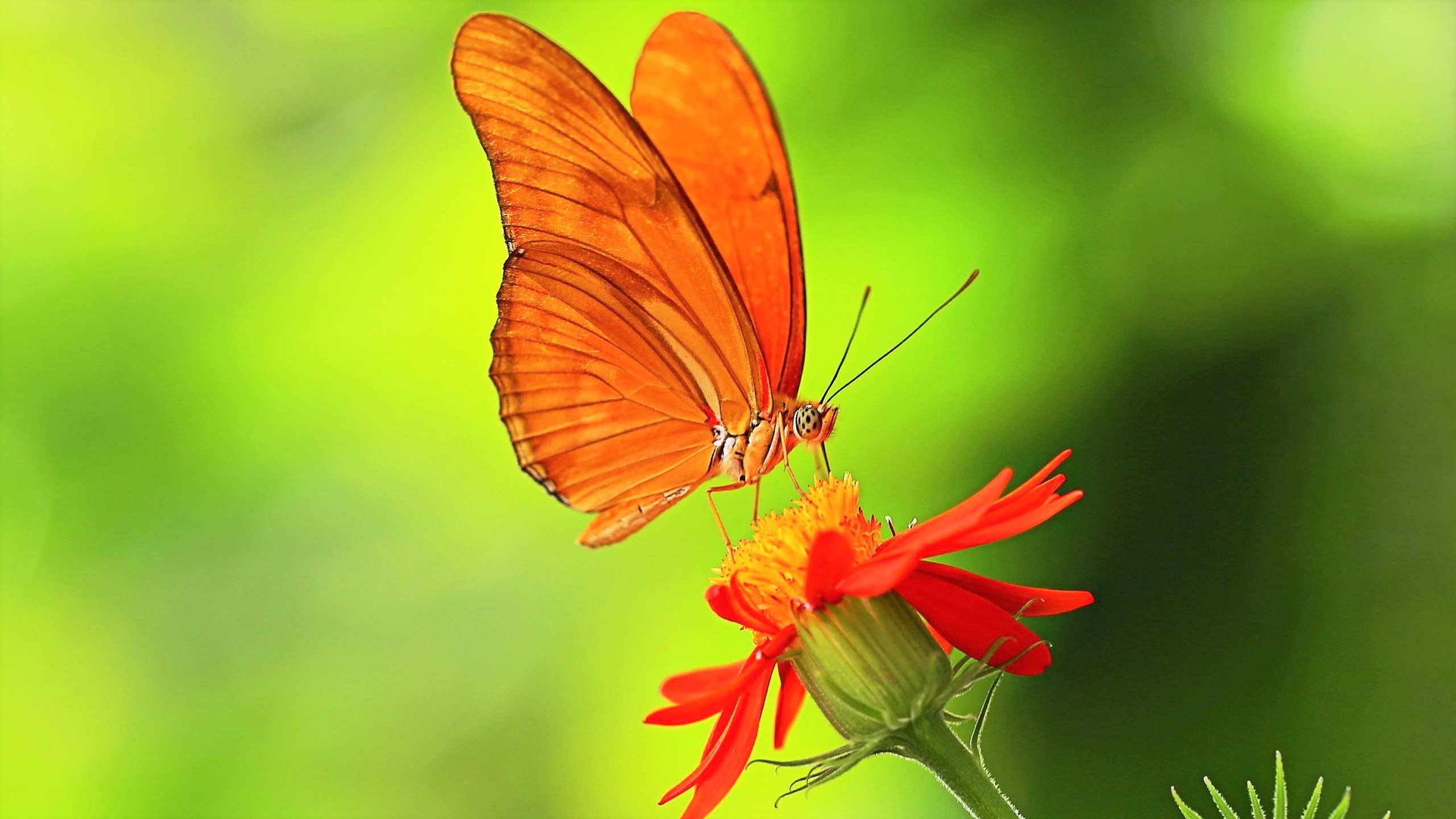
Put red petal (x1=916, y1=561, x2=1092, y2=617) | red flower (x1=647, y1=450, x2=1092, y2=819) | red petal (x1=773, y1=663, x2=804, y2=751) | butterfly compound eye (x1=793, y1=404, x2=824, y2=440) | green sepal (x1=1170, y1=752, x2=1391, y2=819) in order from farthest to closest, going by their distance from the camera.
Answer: butterfly compound eye (x1=793, y1=404, x2=824, y2=440) < red petal (x1=773, y1=663, x2=804, y2=751) < red petal (x1=916, y1=561, x2=1092, y2=617) < red flower (x1=647, y1=450, x2=1092, y2=819) < green sepal (x1=1170, y1=752, x2=1391, y2=819)

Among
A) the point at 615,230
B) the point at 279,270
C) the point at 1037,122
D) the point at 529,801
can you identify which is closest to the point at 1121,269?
the point at 1037,122

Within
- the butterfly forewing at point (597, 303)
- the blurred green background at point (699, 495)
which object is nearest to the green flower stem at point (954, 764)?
the butterfly forewing at point (597, 303)

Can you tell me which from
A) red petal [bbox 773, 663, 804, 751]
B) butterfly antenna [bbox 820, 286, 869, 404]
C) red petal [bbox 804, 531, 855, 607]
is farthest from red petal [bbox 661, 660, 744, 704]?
butterfly antenna [bbox 820, 286, 869, 404]

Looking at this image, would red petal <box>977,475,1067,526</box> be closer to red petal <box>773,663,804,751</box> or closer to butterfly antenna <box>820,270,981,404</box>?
butterfly antenna <box>820,270,981,404</box>

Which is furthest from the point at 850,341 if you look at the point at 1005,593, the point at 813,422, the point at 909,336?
the point at 1005,593

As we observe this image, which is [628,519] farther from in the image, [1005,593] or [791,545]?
[1005,593]

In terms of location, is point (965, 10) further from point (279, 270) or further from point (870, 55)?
point (279, 270)

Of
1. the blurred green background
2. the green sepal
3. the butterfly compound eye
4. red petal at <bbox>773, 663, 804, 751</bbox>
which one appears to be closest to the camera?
the green sepal

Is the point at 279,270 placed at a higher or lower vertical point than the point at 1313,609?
higher
